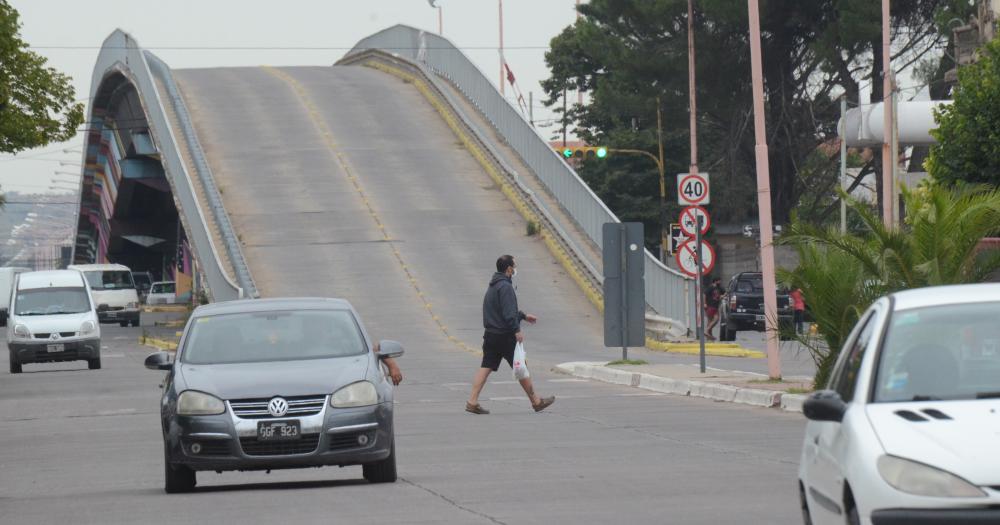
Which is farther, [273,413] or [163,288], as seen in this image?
[163,288]

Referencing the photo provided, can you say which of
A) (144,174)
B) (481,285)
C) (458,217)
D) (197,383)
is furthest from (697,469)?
(144,174)

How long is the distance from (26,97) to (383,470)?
2216cm

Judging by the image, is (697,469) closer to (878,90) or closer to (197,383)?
(197,383)

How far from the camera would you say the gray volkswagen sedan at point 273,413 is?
12875 mm

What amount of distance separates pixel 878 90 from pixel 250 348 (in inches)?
1937

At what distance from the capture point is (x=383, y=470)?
13523mm

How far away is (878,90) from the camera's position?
60.6m

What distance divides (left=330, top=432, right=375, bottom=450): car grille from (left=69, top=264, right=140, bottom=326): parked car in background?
53.9 metres

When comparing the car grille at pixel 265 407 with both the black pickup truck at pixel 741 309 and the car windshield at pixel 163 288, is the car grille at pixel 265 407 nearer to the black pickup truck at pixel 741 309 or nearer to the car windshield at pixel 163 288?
the black pickup truck at pixel 741 309

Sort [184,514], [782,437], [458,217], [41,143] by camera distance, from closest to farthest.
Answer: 1. [184,514]
2. [782,437]
3. [41,143]
4. [458,217]

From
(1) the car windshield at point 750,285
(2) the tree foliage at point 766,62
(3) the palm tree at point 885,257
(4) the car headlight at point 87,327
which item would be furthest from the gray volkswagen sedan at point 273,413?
(2) the tree foliage at point 766,62

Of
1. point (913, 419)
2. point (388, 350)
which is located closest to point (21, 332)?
point (388, 350)

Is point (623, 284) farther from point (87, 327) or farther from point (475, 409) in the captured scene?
point (87, 327)

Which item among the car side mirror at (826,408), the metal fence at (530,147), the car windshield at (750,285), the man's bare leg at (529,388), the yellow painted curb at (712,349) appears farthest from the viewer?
the car windshield at (750,285)
